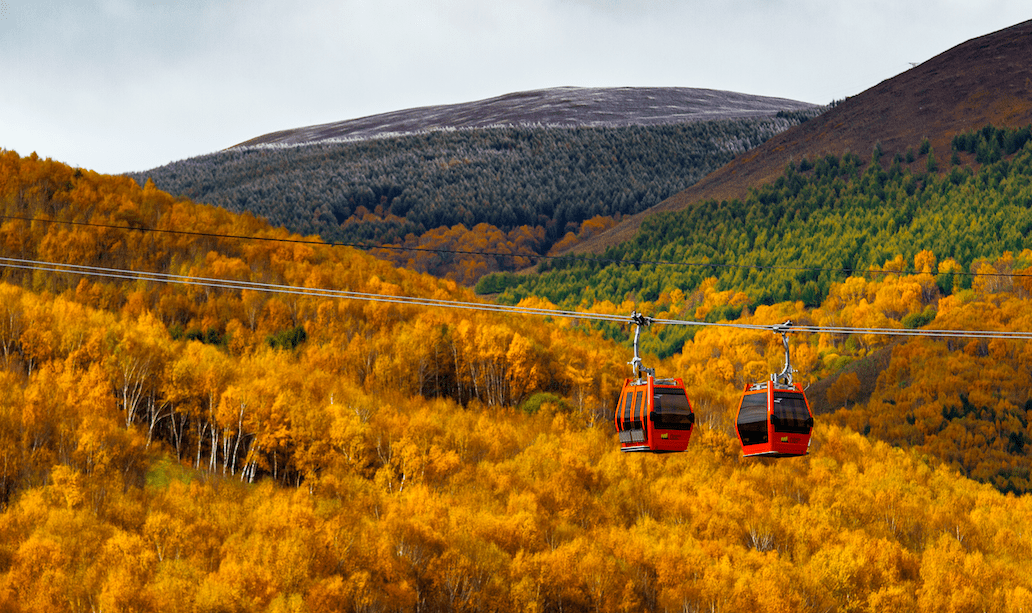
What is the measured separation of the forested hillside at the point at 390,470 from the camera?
11425cm

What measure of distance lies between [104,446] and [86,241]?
70.2m

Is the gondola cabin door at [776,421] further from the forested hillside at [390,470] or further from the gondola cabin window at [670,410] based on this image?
the forested hillside at [390,470]

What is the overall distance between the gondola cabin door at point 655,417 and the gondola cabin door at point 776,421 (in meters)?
1.91

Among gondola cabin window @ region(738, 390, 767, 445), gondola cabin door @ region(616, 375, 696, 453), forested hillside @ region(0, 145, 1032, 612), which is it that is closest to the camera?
gondola cabin window @ region(738, 390, 767, 445)

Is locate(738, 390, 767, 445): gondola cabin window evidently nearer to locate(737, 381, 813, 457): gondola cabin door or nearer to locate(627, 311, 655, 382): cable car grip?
locate(737, 381, 813, 457): gondola cabin door

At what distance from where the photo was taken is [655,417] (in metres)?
35.6

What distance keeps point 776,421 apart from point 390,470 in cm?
10922

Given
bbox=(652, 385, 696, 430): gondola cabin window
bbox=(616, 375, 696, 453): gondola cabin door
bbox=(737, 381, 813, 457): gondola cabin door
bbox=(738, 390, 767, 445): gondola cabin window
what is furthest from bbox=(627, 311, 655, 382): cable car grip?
bbox=(737, 381, 813, 457): gondola cabin door

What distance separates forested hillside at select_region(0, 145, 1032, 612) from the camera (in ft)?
375

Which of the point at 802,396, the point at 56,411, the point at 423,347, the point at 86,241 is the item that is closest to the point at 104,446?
the point at 56,411

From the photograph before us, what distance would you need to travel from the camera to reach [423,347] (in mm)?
165750

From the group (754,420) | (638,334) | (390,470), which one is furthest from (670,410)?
(390,470)

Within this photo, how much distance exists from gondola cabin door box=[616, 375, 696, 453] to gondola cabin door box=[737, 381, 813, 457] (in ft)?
6.27

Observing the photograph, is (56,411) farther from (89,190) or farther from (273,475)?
(89,190)
